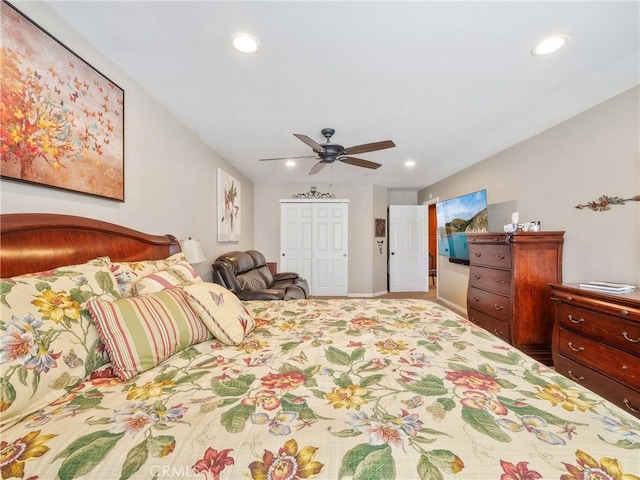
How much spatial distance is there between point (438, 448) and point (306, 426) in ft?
1.09

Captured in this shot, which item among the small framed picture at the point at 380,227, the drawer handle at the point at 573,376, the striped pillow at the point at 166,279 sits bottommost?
the drawer handle at the point at 573,376

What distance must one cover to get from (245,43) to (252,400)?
1.86 m

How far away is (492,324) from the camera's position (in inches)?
114

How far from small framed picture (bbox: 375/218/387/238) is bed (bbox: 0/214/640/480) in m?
4.57

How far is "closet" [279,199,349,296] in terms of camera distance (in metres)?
5.50

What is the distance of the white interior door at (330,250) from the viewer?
550cm

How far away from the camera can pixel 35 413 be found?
80cm

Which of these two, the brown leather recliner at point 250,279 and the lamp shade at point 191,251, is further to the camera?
the brown leather recliner at point 250,279

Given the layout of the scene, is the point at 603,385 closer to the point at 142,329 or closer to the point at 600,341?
the point at 600,341

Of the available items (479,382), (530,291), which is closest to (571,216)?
(530,291)

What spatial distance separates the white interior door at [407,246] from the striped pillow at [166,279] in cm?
501

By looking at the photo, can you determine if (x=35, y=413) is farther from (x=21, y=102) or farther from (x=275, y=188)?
(x=275, y=188)

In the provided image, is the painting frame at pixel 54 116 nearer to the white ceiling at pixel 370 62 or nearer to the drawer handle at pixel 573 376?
the white ceiling at pixel 370 62

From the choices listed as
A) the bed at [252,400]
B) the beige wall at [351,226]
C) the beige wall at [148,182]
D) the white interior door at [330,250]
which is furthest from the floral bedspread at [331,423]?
the beige wall at [351,226]
